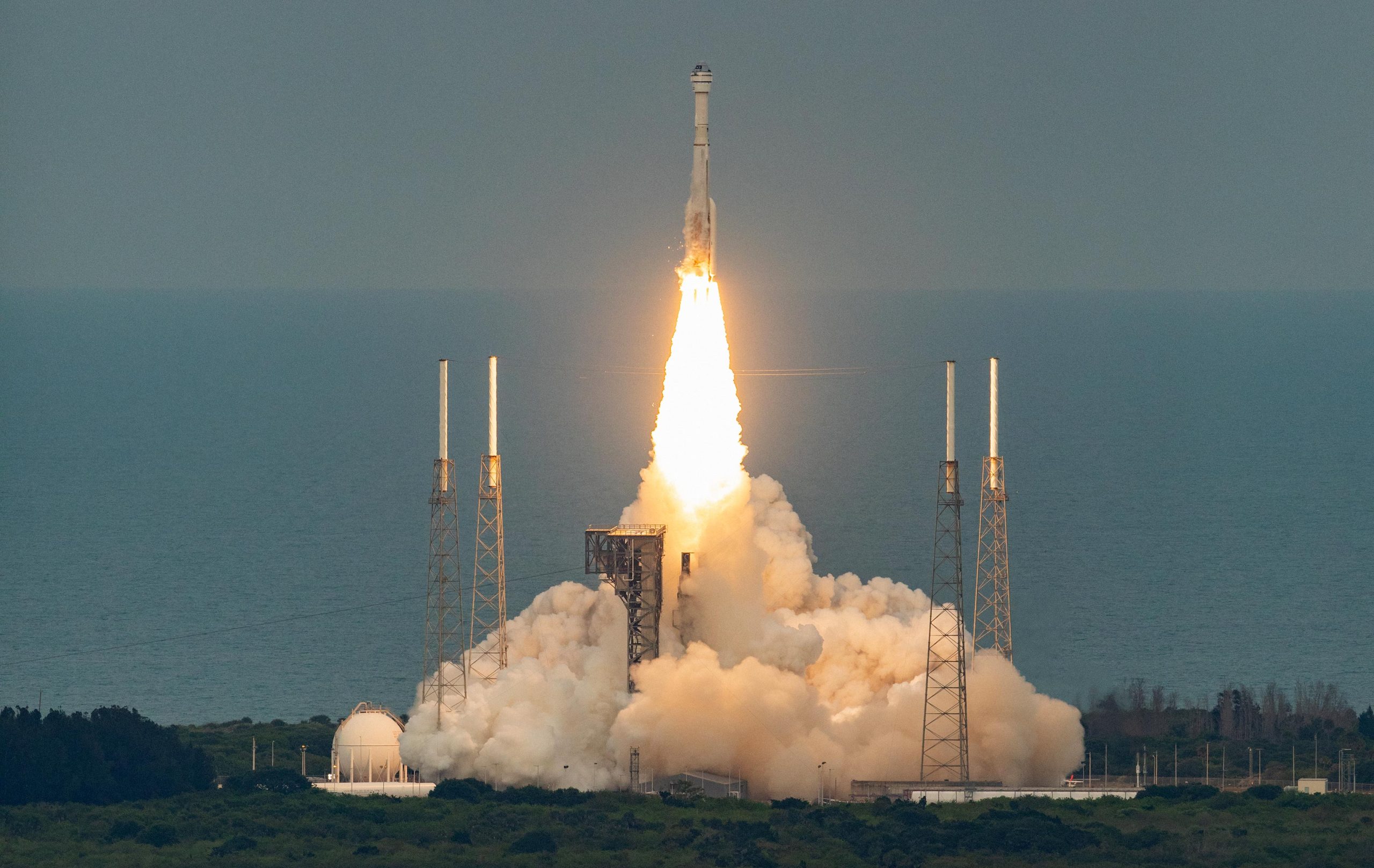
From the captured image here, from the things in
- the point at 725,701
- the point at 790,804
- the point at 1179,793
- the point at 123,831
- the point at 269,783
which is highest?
the point at 725,701

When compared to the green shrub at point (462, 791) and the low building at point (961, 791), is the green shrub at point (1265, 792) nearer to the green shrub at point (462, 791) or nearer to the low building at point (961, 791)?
the low building at point (961, 791)

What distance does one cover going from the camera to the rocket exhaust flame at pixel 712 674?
Answer: 82.1 metres

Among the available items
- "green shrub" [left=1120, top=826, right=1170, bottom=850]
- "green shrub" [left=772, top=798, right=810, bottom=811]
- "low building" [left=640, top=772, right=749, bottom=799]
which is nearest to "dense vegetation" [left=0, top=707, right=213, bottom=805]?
"low building" [left=640, top=772, right=749, bottom=799]

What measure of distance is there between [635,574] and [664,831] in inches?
334

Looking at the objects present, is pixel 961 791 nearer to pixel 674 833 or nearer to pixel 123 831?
pixel 674 833

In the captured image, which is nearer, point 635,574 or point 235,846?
point 235,846

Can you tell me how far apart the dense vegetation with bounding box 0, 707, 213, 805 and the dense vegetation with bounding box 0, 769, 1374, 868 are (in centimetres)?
100

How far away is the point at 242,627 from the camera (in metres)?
126

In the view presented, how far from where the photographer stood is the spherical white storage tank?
84375mm

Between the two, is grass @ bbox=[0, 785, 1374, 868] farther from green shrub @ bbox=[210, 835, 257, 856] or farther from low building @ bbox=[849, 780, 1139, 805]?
low building @ bbox=[849, 780, 1139, 805]

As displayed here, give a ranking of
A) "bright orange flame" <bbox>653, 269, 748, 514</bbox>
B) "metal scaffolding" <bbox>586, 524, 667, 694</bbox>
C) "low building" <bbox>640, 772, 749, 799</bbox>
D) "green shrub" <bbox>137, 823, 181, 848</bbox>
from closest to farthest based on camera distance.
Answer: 1. "green shrub" <bbox>137, 823, 181, 848</bbox>
2. "low building" <bbox>640, 772, 749, 799</bbox>
3. "metal scaffolding" <bbox>586, 524, 667, 694</bbox>
4. "bright orange flame" <bbox>653, 269, 748, 514</bbox>

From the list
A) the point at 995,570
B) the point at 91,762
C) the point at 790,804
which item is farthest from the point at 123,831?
the point at 995,570

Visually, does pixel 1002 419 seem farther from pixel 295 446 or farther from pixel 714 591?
pixel 714 591

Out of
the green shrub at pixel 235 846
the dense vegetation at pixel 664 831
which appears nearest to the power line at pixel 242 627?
the dense vegetation at pixel 664 831
